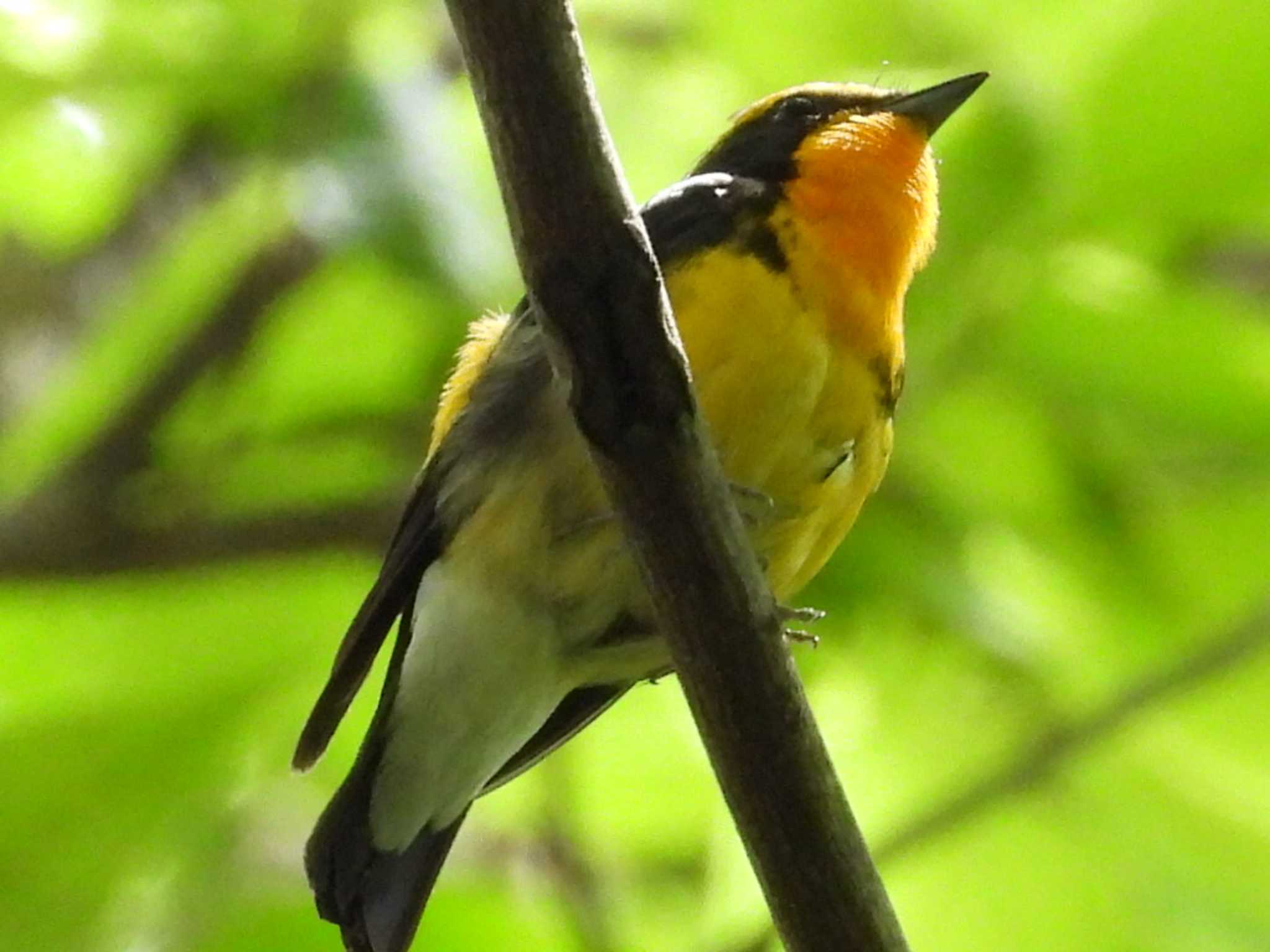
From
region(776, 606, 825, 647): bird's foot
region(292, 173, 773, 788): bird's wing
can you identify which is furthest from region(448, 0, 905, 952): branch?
region(292, 173, 773, 788): bird's wing

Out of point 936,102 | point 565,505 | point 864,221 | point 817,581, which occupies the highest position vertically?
point 936,102

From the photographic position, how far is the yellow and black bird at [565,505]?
1636 mm

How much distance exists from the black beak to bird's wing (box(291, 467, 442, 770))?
0.65 metres

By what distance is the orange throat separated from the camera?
1.74 m

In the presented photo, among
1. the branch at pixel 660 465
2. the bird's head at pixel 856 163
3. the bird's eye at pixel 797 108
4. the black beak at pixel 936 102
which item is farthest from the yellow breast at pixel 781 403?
the branch at pixel 660 465

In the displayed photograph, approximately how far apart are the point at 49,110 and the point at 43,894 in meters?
0.73

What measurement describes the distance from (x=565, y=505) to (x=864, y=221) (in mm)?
462

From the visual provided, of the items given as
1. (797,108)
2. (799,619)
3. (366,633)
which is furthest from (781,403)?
(797,108)

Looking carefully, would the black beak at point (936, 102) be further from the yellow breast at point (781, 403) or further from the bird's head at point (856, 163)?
the yellow breast at point (781, 403)

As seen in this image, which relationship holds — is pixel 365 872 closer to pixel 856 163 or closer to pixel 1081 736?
pixel 1081 736

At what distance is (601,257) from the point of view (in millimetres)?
880

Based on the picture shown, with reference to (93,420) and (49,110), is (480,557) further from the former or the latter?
(49,110)

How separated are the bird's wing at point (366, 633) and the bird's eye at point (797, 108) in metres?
0.67

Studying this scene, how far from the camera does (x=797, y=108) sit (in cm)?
208
